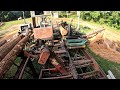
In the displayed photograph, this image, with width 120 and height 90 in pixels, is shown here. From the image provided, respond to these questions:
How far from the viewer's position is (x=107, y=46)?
382 inches

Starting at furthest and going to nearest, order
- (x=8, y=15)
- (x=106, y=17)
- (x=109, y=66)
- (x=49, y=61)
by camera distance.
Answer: (x=8, y=15) → (x=106, y=17) → (x=109, y=66) → (x=49, y=61)

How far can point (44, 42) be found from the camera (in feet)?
26.0

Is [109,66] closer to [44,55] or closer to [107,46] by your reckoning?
[107,46]

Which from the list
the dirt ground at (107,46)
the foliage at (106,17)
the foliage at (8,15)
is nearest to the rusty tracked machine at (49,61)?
the dirt ground at (107,46)

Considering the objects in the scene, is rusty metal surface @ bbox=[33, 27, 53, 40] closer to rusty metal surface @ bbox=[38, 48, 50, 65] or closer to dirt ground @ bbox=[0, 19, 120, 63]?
dirt ground @ bbox=[0, 19, 120, 63]

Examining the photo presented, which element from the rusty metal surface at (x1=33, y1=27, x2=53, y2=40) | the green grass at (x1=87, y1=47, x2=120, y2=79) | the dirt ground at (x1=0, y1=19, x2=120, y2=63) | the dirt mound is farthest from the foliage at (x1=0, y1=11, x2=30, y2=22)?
the green grass at (x1=87, y1=47, x2=120, y2=79)

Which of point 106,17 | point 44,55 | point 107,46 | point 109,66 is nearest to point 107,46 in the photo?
point 107,46

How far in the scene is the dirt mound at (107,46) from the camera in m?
8.30

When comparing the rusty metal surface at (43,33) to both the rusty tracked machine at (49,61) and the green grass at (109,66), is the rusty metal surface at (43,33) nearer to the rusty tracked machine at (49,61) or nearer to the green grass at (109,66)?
the rusty tracked machine at (49,61)
